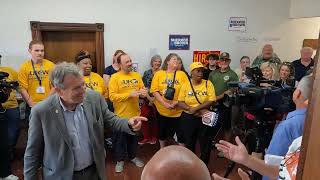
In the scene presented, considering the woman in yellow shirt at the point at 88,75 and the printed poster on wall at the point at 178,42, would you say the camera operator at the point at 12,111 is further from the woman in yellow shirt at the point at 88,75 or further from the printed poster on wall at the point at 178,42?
the printed poster on wall at the point at 178,42

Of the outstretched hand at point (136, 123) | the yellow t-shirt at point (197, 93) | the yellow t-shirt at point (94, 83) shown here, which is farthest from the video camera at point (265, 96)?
the yellow t-shirt at point (94, 83)

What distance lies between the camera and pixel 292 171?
96 cm

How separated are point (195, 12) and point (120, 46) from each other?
4.31ft

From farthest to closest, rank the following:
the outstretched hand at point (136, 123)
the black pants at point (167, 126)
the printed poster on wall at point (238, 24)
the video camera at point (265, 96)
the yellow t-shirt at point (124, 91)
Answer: the printed poster on wall at point (238, 24), the black pants at point (167, 126), the yellow t-shirt at point (124, 91), the video camera at point (265, 96), the outstretched hand at point (136, 123)

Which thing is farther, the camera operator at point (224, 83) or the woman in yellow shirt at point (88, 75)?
the camera operator at point (224, 83)

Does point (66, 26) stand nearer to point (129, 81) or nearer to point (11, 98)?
point (11, 98)

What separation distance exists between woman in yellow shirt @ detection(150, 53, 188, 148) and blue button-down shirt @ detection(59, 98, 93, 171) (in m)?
1.53

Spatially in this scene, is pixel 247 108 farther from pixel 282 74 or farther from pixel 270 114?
pixel 282 74

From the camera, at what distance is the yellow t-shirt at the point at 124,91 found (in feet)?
9.57

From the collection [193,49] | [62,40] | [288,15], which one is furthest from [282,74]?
[62,40]

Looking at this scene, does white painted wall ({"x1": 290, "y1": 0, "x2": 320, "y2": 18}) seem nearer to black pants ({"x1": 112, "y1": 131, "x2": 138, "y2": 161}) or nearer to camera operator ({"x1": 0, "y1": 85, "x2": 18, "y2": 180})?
black pants ({"x1": 112, "y1": 131, "x2": 138, "y2": 161})

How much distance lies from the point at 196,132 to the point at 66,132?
1653 mm

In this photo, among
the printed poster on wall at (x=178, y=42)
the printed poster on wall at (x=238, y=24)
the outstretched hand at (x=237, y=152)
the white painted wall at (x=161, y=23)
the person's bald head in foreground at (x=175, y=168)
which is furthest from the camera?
the printed poster on wall at (x=238, y=24)

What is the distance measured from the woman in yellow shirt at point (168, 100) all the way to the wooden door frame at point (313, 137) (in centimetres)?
246
